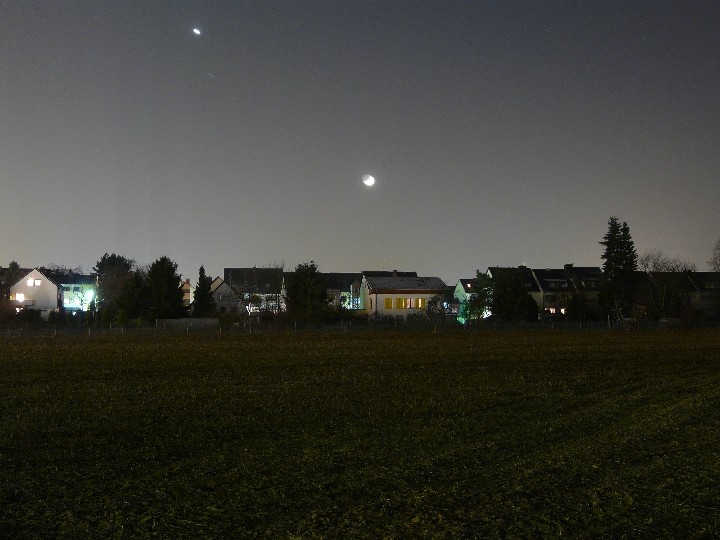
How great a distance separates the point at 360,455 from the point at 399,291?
235 ft

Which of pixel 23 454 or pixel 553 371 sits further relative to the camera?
pixel 553 371

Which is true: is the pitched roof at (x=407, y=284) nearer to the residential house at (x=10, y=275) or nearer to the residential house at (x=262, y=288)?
the residential house at (x=262, y=288)

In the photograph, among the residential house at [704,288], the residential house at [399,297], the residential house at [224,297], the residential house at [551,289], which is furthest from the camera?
the residential house at [551,289]

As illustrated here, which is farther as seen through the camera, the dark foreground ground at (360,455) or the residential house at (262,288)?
the residential house at (262,288)

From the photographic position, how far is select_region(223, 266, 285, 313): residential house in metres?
74.9

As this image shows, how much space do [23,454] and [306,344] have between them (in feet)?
88.9

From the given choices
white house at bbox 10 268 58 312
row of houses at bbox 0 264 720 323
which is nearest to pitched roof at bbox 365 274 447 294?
row of houses at bbox 0 264 720 323

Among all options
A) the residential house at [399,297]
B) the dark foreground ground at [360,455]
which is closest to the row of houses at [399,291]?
the residential house at [399,297]

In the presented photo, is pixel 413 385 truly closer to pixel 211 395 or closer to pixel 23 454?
pixel 211 395

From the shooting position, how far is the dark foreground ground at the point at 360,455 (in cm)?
733

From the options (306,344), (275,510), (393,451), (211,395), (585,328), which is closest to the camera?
(275,510)

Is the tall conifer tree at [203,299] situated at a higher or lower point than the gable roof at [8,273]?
lower

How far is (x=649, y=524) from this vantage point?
23.4 feet

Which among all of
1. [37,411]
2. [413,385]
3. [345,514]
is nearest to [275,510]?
[345,514]
